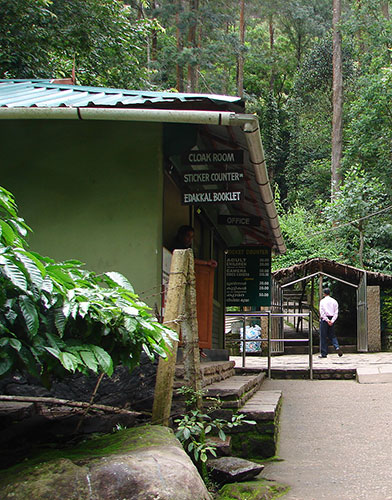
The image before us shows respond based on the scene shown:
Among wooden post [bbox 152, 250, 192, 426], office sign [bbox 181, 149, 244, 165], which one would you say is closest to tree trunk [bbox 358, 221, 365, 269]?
office sign [bbox 181, 149, 244, 165]

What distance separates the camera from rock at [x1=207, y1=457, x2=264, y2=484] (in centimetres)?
481

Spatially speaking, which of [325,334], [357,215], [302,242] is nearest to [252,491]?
[325,334]

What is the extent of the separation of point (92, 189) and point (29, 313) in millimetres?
3321

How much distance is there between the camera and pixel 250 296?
1247 centimetres

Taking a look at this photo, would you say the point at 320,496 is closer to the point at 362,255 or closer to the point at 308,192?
the point at 362,255

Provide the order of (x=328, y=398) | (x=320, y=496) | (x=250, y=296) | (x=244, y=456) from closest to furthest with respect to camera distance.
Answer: (x=320, y=496) < (x=244, y=456) < (x=328, y=398) < (x=250, y=296)

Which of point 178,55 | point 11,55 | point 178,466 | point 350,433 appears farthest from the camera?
point 178,55

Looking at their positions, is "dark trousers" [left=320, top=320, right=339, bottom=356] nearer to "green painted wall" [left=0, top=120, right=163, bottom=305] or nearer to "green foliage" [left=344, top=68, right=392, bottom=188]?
"green painted wall" [left=0, top=120, right=163, bottom=305]

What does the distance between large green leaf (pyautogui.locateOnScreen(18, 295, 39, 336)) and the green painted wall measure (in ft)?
9.72

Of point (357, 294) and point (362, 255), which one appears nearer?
point (357, 294)

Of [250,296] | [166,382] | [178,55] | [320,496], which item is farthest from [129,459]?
[178,55]

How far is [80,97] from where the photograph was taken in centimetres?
602

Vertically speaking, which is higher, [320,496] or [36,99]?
[36,99]

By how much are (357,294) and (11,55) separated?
12165 millimetres
